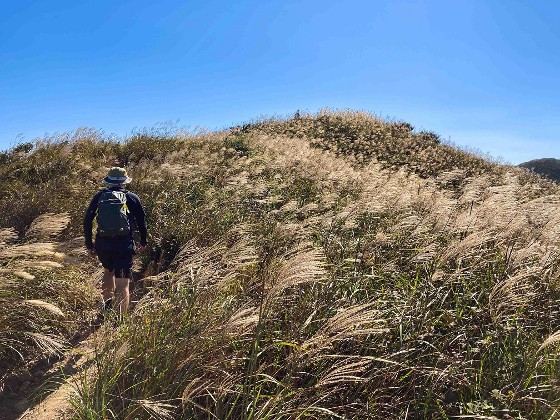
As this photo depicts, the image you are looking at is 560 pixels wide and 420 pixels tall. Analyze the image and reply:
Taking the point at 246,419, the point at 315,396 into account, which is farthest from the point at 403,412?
the point at 246,419

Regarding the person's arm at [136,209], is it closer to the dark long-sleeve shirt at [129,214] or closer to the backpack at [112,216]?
the dark long-sleeve shirt at [129,214]

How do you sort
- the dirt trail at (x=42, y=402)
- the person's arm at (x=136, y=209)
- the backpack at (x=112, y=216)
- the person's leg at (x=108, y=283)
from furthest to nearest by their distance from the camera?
the person's arm at (x=136, y=209) < the person's leg at (x=108, y=283) < the backpack at (x=112, y=216) < the dirt trail at (x=42, y=402)

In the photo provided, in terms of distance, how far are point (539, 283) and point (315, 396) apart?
311 centimetres

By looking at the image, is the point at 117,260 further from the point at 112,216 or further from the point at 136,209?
the point at 136,209

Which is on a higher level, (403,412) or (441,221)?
(441,221)

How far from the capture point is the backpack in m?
5.01

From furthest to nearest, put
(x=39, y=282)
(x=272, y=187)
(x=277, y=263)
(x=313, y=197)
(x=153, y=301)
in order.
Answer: (x=272, y=187) < (x=313, y=197) < (x=39, y=282) < (x=277, y=263) < (x=153, y=301)

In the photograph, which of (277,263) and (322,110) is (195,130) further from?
(322,110)

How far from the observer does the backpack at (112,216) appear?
197 inches

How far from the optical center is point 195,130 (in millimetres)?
17000

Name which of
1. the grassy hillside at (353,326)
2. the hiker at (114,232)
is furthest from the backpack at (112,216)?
the grassy hillside at (353,326)

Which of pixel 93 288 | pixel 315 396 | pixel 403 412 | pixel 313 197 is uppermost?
pixel 313 197

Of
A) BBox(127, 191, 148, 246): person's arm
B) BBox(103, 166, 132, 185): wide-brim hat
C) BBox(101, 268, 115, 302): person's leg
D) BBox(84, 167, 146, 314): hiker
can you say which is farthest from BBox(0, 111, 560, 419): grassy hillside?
BBox(103, 166, 132, 185): wide-brim hat

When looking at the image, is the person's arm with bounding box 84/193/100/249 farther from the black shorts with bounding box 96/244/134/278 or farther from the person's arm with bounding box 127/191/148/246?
the person's arm with bounding box 127/191/148/246
